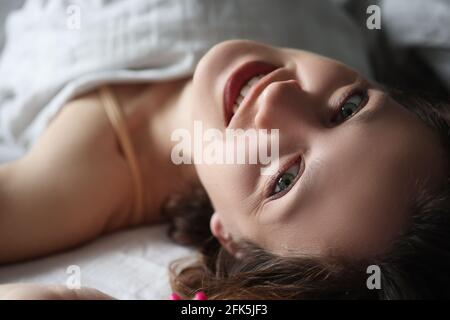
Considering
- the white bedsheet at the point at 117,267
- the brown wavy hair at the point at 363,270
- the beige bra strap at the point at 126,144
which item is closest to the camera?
the brown wavy hair at the point at 363,270

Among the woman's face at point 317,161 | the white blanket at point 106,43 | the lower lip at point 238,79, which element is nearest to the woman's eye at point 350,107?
the woman's face at point 317,161

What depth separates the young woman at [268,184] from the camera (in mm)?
616

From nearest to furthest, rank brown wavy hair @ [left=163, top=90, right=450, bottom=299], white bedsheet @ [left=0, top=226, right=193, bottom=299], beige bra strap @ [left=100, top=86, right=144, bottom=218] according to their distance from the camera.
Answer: brown wavy hair @ [left=163, top=90, right=450, bottom=299] → white bedsheet @ [left=0, top=226, right=193, bottom=299] → beige bra strap @ [left=100, top=86, right=144, bottom=218]

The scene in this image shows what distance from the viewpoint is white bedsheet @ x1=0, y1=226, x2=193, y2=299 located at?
73cm

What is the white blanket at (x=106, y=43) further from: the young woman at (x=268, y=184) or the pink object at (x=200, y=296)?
the pink object at (x=200, y=296)

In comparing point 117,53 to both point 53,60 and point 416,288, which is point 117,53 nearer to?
point 53,60

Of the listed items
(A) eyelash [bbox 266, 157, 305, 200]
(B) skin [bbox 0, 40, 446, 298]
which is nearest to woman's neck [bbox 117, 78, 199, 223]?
(B) skin [bbox 0, 40, 446, 298]

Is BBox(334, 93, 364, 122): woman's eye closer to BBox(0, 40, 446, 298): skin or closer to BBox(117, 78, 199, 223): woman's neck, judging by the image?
BBox(0, 40, 446, 298): skin

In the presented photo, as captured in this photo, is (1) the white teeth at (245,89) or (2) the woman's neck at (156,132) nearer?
(1) the white teeth at (245,89)

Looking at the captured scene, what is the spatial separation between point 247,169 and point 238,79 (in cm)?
14

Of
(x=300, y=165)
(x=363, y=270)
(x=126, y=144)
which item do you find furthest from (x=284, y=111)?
(x=126, y=144)

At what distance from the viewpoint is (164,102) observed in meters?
0.92

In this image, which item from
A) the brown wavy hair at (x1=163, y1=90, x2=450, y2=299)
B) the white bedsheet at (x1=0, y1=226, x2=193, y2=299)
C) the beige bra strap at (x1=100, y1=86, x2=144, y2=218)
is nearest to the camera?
the brown wavy hair at (x1=163, y1=90, x2=450, y2=299)

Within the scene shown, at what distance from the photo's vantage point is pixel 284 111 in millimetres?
667
